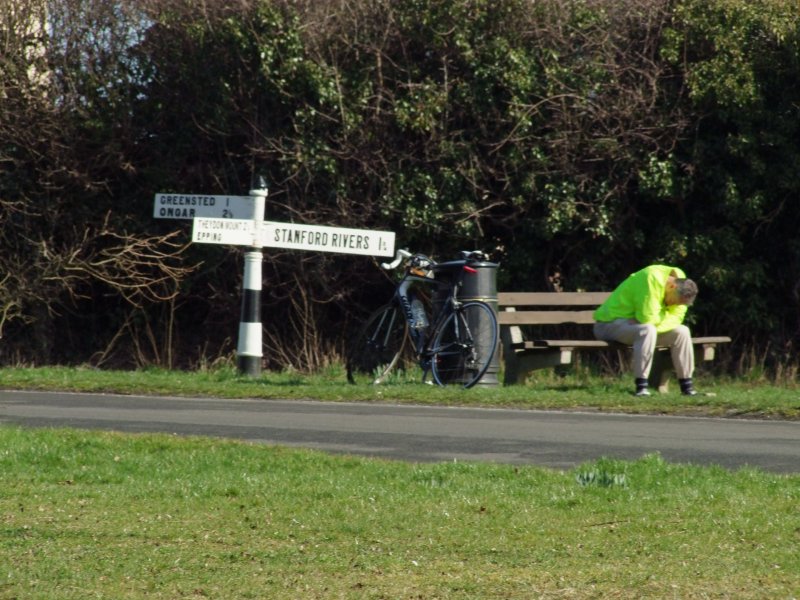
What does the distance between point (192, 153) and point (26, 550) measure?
13.2 m

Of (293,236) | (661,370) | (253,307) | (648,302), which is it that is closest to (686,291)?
(648,302)

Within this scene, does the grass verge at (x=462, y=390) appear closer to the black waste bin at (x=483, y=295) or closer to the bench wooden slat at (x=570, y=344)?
the black waste bin at (x=483, y=295)

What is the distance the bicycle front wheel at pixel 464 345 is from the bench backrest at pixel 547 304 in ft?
2.16

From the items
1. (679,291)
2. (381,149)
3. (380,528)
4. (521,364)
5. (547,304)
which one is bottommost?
(380,528)

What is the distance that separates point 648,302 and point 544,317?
1.87 meters

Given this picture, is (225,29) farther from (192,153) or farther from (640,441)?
(640,441)

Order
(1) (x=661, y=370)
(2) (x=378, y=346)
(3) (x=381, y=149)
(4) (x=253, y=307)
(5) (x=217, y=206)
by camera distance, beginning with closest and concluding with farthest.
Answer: (1) (x=661, y=370) → (2) (x=378, y=346) → (4) (x=253, y=307) → (5) (x=217, y=206) → (3) (x=381, y=149)

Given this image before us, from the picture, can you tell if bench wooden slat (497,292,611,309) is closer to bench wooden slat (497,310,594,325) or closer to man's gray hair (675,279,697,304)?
bench wooden slat (497,310,594,325)

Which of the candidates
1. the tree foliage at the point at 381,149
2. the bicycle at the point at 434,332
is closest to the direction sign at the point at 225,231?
the bicycle at the point at 434,332

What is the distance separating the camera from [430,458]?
8.77 m

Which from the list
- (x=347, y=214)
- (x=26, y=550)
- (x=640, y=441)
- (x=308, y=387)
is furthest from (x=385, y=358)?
(x=26, y=550)

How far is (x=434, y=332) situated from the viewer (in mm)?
14508

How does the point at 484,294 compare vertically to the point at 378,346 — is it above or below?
above

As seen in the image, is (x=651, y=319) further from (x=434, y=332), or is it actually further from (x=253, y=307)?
(x=253, y=307)
